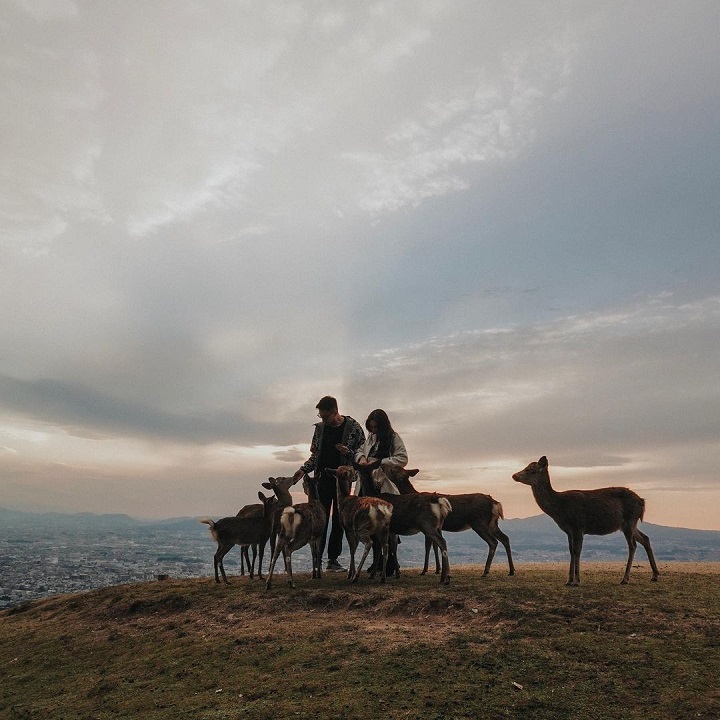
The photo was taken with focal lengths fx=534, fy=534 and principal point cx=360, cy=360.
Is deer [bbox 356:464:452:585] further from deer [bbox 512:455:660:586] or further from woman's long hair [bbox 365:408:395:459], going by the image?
deer [bbox 512:455:660:586]

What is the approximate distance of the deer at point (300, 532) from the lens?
11.7 meters

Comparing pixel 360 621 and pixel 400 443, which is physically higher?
pixel 400 443

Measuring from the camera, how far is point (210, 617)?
10250 millimetres

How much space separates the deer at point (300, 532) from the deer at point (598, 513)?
5111 mm

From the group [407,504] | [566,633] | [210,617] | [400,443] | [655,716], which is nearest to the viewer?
[655,716]

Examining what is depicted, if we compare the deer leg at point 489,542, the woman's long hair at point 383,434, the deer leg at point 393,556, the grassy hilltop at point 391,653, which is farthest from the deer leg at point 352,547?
the deer leg at point 489,542

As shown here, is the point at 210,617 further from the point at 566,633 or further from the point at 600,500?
the point at 600,500

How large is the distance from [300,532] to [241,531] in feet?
8.57

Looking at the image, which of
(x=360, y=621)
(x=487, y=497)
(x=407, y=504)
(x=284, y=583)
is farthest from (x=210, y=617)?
(x=487, y=497)

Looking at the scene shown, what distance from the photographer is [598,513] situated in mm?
11016

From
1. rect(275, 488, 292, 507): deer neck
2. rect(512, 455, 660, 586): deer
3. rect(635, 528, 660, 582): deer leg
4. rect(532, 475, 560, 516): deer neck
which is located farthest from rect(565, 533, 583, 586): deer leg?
rect(275, 488, 292, 507): deer neck

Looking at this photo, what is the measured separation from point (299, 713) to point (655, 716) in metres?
3.67

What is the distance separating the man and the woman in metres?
0.57

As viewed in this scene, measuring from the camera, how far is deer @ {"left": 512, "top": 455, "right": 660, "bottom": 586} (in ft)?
36.1
